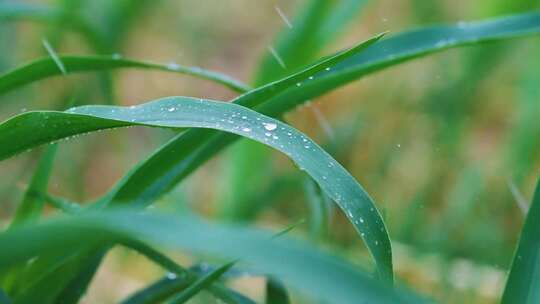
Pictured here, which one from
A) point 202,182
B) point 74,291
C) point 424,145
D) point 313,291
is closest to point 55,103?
point 202,182

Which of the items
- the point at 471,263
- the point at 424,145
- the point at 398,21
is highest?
the point at 398,21

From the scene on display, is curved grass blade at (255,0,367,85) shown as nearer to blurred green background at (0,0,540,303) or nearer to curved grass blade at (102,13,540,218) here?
blurred green background at (0,0,540,303)

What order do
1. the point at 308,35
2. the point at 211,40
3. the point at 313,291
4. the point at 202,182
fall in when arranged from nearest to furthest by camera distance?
the point at 313,291
the point at 308,35
the point at 202,182
the point at 211,40

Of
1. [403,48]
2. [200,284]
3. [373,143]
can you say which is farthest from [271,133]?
[373,143]

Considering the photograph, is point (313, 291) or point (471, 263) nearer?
point (313, 291)

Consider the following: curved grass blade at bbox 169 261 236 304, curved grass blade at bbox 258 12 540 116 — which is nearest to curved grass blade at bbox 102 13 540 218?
curved grass blade at bbox 258 12 540 116

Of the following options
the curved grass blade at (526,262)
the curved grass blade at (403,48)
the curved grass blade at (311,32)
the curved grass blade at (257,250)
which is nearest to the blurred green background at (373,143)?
the curved grass blade at (311,32)

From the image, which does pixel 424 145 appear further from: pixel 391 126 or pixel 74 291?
pixel 74 291
